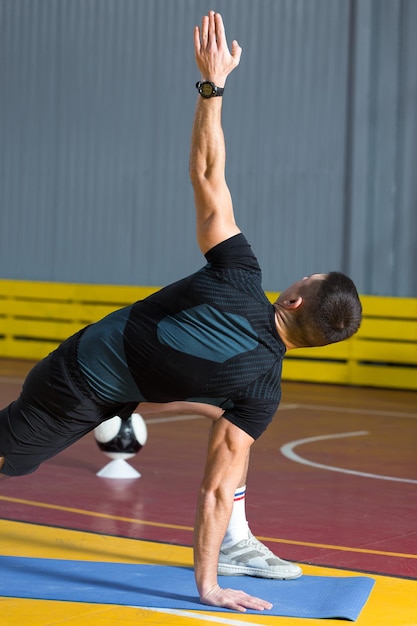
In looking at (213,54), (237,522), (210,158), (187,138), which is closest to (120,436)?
(237,522)

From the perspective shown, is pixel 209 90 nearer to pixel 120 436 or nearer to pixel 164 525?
pixel 164 525

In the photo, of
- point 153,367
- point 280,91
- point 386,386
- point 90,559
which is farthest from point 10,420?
point 280,91

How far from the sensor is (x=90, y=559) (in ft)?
17.0

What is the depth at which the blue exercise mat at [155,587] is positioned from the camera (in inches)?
175

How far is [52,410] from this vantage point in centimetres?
448

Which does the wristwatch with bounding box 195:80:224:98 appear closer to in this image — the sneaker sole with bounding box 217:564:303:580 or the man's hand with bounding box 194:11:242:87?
the man's hand with bounding box 194:11:242:87

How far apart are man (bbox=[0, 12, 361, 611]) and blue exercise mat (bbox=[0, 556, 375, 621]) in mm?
211

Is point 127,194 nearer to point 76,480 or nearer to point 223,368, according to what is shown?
point 76,480

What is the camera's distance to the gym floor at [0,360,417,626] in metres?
4.43

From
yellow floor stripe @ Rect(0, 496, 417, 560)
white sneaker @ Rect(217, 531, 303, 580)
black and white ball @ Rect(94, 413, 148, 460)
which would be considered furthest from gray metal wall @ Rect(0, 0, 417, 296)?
white sneaker @ Rect(217, 531, 303, 580)

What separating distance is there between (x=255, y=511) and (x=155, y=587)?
5.67 feet

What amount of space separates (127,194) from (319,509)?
10.0m

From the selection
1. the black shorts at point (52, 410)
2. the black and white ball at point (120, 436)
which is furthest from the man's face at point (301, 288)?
the black and white ball at point (120, 436)

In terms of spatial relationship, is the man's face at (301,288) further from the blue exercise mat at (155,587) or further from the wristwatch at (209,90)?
the blue exercise mat at (155,587)
